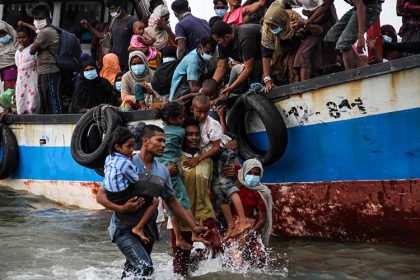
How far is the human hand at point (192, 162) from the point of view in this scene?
673 cm

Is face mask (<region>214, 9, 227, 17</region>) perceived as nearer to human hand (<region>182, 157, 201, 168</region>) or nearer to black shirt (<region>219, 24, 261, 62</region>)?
black shirt (<region>219, 24, 261, 62</region>)

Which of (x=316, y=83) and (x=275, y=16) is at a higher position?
(x=275, y=16)

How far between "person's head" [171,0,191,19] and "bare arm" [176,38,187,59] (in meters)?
0.56

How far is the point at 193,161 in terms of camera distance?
22.2 feet

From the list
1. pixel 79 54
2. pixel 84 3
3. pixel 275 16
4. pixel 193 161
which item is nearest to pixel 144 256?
pixel 193 161

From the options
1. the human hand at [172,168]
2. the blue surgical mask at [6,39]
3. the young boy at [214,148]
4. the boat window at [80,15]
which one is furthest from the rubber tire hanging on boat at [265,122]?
the boat window at [80,15]

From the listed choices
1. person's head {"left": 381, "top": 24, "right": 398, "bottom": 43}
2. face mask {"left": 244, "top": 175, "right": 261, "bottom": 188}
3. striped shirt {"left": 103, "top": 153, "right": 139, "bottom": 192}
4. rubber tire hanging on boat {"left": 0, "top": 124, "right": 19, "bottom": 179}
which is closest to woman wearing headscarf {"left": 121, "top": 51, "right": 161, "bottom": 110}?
rubber tire hanging on boat {"left": 0, "top": 124, "right": 19, "bottom": 179}

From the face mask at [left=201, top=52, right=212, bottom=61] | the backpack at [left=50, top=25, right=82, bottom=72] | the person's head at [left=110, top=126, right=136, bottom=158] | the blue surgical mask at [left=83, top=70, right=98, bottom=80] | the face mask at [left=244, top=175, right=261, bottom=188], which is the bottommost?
the face mask at [left=244, top=175, right=261, bottom=188]

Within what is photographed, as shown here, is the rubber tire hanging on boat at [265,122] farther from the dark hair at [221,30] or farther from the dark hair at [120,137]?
the dark hair at [120,137]

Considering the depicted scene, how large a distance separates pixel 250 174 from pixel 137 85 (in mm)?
3163

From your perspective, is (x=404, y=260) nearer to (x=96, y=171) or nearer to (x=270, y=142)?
(x=270, y=142)

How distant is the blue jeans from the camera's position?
19.2 feet

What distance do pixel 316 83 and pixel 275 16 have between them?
87 cm

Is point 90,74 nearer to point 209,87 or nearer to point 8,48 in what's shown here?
point 8,48
